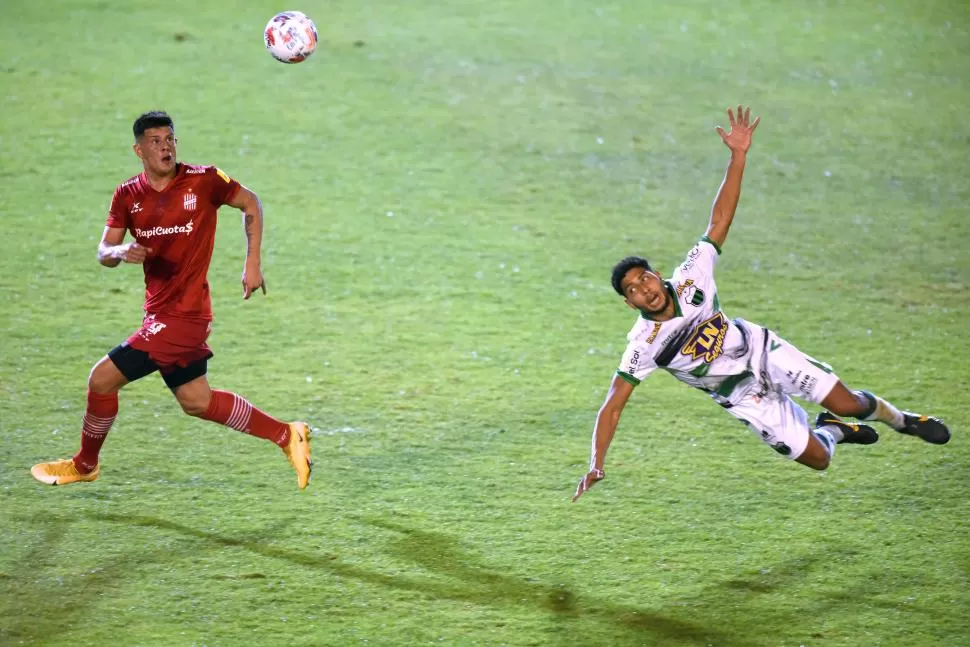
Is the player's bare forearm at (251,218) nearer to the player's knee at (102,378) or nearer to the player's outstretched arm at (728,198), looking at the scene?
the player's knee at (102,378)

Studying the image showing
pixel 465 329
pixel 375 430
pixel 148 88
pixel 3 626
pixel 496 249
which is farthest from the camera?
pixel 148 88

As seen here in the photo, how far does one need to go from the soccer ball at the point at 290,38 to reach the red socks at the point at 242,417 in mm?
2759

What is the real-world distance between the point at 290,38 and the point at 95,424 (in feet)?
10.0

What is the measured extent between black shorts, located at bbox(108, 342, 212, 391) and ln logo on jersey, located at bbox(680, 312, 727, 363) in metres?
2.39

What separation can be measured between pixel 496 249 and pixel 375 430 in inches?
109

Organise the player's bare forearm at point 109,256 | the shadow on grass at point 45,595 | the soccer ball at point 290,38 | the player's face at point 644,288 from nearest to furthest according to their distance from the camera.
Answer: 1. the shadow on grass at point 45,595
2. the player's bare forearm at point 109,256
3. the player's face at point 644,288
4. the soccer ball at point 290,38

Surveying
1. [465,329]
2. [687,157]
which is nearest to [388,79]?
[687,157]

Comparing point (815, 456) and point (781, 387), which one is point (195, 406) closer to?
point (781, 387)

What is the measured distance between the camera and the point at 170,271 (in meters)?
5.97

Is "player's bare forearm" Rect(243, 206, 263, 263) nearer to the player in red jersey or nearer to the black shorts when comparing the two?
the player in red jersey

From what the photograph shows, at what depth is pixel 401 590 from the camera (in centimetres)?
556

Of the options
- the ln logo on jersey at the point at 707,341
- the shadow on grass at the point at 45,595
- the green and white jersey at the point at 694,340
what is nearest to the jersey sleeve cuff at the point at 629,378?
the green and white jersey at the point at 694,340

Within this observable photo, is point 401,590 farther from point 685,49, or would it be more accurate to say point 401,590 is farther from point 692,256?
point 685,49

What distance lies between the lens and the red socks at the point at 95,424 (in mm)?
6004
